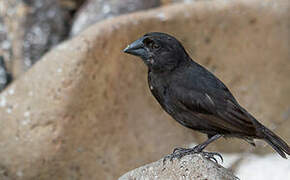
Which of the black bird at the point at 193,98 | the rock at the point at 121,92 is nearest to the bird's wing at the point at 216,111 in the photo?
the black bird at the point at 193,98

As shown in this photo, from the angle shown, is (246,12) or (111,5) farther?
(111,5)

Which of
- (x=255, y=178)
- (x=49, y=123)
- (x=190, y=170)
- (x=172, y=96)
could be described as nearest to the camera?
(x=190, y=170)

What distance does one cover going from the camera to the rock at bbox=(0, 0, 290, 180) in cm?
614

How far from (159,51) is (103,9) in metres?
3.80

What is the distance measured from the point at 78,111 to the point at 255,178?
8.46 ft

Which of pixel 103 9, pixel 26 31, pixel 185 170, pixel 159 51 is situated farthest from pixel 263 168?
pixel 26 31

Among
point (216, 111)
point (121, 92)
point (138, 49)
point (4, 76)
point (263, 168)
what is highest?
point (138, 49)

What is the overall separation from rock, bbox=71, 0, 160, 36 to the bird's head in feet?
11.7

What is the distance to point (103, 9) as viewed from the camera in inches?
327

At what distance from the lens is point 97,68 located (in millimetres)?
6426

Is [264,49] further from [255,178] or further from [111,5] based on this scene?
[111,5]

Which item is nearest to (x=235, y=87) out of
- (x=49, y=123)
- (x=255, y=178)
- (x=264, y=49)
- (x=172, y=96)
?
(x=264, y=49)

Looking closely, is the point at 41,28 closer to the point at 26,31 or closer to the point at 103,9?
the point at 26,31

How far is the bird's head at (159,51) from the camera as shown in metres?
4.68
